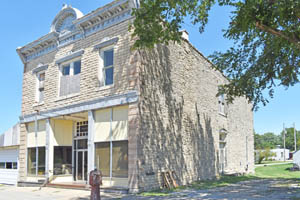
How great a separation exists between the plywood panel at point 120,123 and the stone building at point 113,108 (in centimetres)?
5

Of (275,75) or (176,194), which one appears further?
(275,75)

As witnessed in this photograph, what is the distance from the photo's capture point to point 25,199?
13.8 meters

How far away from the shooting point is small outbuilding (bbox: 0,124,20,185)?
21.9 metres

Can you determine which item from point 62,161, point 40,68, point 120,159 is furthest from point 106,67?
point 62,161

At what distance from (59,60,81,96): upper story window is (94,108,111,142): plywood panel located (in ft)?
7.61

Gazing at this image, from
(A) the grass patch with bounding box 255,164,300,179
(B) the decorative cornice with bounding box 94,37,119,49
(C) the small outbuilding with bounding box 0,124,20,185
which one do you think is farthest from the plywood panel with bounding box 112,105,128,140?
(A) the grass patch with bounding box 255,164,300,179

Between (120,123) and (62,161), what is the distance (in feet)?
20.0

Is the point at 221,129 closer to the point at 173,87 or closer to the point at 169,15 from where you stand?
the point at 173,87

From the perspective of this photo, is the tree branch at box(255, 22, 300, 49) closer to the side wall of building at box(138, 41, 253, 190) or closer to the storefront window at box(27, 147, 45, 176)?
the side wall of building at box(138, 41, 253, 190)

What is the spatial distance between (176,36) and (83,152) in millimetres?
9750

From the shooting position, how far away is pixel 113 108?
15453 mm

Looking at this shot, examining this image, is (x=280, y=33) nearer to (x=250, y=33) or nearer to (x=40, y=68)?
(x=250, y=33)

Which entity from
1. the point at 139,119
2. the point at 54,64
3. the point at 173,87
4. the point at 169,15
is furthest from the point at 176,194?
the point at 54,64

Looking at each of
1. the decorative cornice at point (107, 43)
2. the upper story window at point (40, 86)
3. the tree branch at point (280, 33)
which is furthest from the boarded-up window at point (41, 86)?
the tree branch at point (280, 33)
